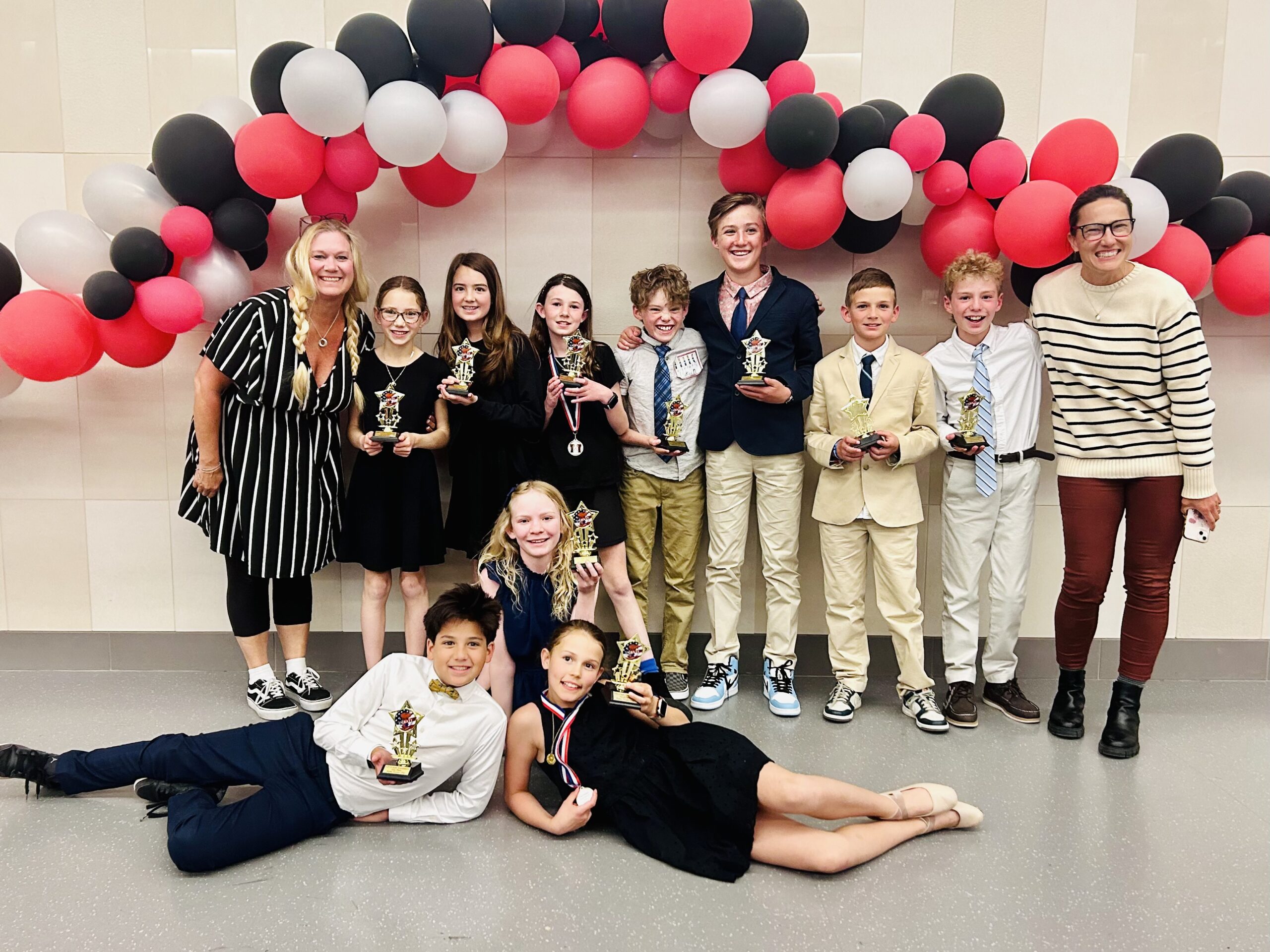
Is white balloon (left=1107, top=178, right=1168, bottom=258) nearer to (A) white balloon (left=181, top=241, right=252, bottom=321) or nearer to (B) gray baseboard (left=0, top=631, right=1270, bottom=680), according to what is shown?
(B) gray baseboard (left=0, top=631, right=1270, bottom=680)

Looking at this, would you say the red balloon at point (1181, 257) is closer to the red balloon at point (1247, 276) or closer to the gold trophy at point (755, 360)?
the red balloon at point (1247, 276)

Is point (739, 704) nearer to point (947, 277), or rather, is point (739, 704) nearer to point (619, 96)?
point (947, 277)

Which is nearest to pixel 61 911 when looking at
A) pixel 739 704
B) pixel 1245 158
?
pixel 739 704

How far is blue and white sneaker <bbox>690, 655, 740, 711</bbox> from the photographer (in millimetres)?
3348

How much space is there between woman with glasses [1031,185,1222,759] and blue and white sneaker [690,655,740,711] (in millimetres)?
1198

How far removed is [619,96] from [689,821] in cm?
251

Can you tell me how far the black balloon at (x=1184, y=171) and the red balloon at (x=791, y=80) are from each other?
1290mm

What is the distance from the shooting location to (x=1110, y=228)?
2.83m

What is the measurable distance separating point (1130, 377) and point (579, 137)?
219 cm

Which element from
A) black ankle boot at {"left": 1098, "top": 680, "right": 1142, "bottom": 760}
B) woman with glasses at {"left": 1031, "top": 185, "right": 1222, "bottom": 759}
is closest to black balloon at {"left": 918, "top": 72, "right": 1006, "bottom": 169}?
woman with glasses at {"left": 1031, "top": 185, "right": 1222, "bottom": 759}

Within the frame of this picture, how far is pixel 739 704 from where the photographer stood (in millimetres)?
3410

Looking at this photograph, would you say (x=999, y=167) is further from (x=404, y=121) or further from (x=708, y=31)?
(x=404, y=121)

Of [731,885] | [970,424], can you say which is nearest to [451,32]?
[970,424]

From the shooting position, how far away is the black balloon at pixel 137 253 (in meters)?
2.98
